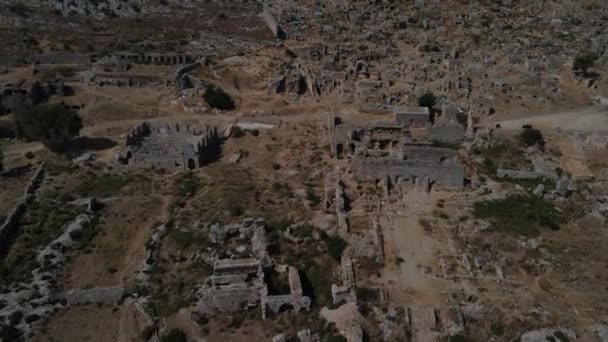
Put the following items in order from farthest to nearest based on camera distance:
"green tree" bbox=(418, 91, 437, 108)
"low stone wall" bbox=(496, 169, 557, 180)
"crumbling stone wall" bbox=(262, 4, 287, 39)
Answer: "crumbling stone wall" bbox=(262, 4, 287, 39) → "green tree" bbox=(418, 91, 437, 108) → "low stone wall" bbox=(496, 169, 557, 180)

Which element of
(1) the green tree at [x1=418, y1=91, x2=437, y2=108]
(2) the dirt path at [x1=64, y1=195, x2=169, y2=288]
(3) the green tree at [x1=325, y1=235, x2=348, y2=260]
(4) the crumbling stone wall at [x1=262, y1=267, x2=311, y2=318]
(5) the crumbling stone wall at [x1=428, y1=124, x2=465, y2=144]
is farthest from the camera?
(1) the green tree at [x1=418, y1=91, x2=437, y2=108]

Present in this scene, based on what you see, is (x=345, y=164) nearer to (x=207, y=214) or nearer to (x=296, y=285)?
(x=207, y=214)

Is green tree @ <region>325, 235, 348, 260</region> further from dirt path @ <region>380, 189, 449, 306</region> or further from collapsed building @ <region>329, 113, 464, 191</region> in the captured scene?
collapsed building @ <region>329, 113, 464, 191</region>

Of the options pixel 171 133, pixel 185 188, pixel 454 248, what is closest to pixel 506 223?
pixel 454 248

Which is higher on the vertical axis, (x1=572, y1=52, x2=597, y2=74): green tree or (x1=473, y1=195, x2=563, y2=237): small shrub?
(x1=572, y1=52, x2=597, y2=74): green tree

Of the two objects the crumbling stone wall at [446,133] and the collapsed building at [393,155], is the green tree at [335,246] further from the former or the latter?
the crumbling stone wall at [446,133]

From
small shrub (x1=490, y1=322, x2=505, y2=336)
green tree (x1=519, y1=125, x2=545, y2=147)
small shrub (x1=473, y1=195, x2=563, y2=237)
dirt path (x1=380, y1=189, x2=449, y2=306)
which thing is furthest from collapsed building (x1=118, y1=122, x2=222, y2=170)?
small shrub (x1=490, y1=322, x2=505, y2=336)

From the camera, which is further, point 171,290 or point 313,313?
point 171,290

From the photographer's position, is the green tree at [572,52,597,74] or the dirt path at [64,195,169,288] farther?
the green tree at [572,52,597,74]
